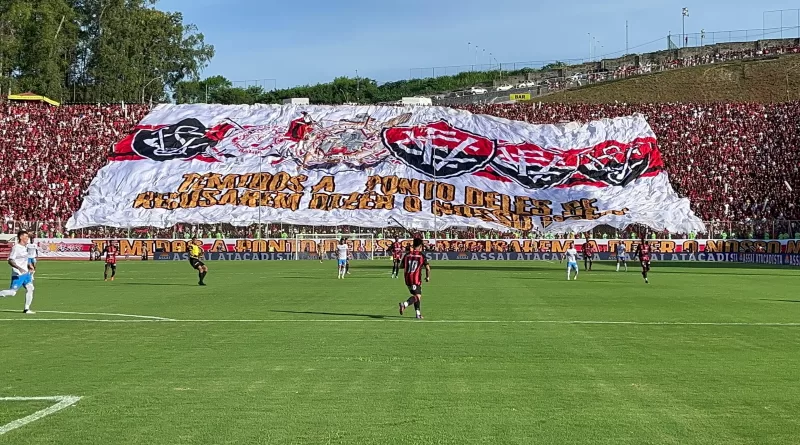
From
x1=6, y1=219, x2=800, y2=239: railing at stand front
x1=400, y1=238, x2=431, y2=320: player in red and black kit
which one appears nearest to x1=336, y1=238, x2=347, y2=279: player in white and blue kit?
x1=400, y1=238, x2=431, y2=320: player in red and black kit

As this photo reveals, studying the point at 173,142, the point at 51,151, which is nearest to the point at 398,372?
the point at 173,142

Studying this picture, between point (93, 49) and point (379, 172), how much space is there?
4922cm

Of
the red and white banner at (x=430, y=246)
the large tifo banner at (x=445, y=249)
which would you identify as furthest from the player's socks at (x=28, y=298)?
the red and white banner at (x=430, y=246)

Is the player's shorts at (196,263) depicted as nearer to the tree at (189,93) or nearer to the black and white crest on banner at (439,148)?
the black and white crest on banner at (439,148)

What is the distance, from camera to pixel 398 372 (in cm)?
1367

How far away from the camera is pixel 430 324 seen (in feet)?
67.4

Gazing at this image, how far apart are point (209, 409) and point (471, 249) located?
58.9 m

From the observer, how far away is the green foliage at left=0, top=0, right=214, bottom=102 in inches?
3944

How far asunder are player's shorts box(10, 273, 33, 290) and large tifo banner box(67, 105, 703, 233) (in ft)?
165

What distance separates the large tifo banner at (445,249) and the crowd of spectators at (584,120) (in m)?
1.49

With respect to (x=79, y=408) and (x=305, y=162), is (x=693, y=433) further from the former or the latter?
(x=305, y=162)

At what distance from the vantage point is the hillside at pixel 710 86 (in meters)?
110

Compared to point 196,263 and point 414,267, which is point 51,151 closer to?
point 196,263

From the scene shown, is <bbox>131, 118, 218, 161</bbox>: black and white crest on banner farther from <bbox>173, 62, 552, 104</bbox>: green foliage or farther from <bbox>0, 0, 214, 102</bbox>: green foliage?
<bbox>173, 62, 552, 104</bbox>: green foliage
